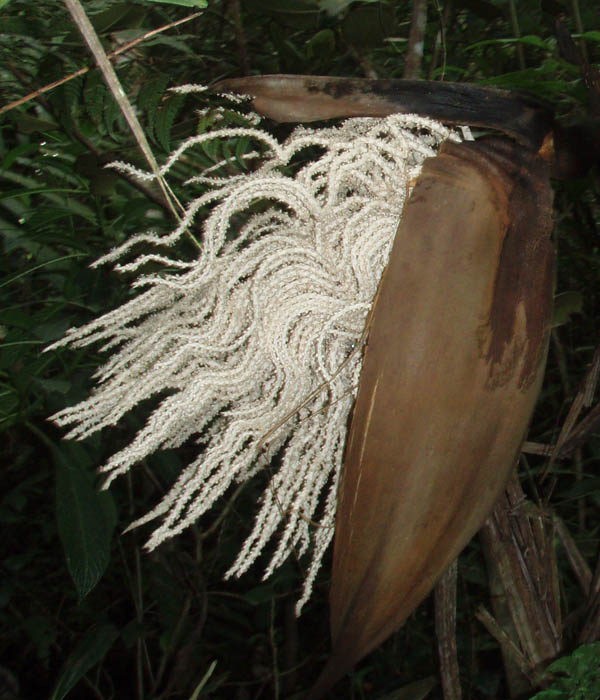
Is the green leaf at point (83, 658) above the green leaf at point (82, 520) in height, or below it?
below

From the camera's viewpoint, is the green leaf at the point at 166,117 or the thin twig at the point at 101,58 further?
the green leaf at the point at 166,117

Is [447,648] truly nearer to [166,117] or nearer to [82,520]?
[82,520]

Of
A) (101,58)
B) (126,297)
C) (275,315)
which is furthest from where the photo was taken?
(126,297)

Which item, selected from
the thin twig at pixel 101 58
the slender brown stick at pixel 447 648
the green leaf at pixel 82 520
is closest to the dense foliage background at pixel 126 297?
the green leaf at pixel 82 520

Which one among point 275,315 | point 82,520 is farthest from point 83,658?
point 275,315

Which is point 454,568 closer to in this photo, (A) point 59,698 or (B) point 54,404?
(B) point 54,404

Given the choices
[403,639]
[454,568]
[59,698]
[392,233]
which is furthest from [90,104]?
[403,639]

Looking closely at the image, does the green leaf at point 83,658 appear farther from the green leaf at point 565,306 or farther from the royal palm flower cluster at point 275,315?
the green leaf at point 565,306

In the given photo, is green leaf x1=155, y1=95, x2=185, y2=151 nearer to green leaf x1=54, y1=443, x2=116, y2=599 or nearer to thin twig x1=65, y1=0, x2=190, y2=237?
thin twig x1=65, y1=0, x2=190, y2=237

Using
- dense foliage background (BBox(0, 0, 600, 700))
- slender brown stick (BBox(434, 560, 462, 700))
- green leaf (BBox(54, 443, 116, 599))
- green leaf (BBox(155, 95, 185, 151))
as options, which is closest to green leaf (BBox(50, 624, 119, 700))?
dense foliage background (BBox(0, 0, 600, 700))
